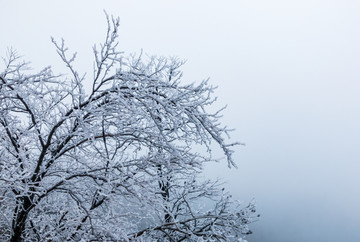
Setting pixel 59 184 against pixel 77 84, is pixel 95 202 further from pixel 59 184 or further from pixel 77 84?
pixel 77 84

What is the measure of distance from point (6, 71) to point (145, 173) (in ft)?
6.77

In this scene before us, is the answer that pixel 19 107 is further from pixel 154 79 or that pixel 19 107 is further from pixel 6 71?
Result: pixel 154 79

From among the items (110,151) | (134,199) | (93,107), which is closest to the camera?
(93,107)

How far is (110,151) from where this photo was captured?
427 cm

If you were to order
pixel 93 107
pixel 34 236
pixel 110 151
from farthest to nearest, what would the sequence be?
pixel 34 236 → pixel 110 151 → pixel 93 107

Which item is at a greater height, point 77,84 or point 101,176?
point 77,84

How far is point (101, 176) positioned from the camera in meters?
3.78

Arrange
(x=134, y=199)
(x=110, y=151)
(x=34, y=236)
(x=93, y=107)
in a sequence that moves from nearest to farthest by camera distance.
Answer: (x=93, y=107)
(x=134, y=199)
(x=110, y=151)
(x=34, y=236)

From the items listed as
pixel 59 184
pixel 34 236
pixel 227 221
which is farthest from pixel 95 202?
pixel 227 221

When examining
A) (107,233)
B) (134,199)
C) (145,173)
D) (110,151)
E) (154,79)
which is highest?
(154,79)

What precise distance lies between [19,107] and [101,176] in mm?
1481

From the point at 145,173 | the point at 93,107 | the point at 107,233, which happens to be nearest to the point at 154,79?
the point at 93,107

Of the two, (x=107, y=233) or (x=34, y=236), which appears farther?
(x=34, y=236)

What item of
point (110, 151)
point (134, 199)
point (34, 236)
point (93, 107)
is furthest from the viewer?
point (34, 236)
